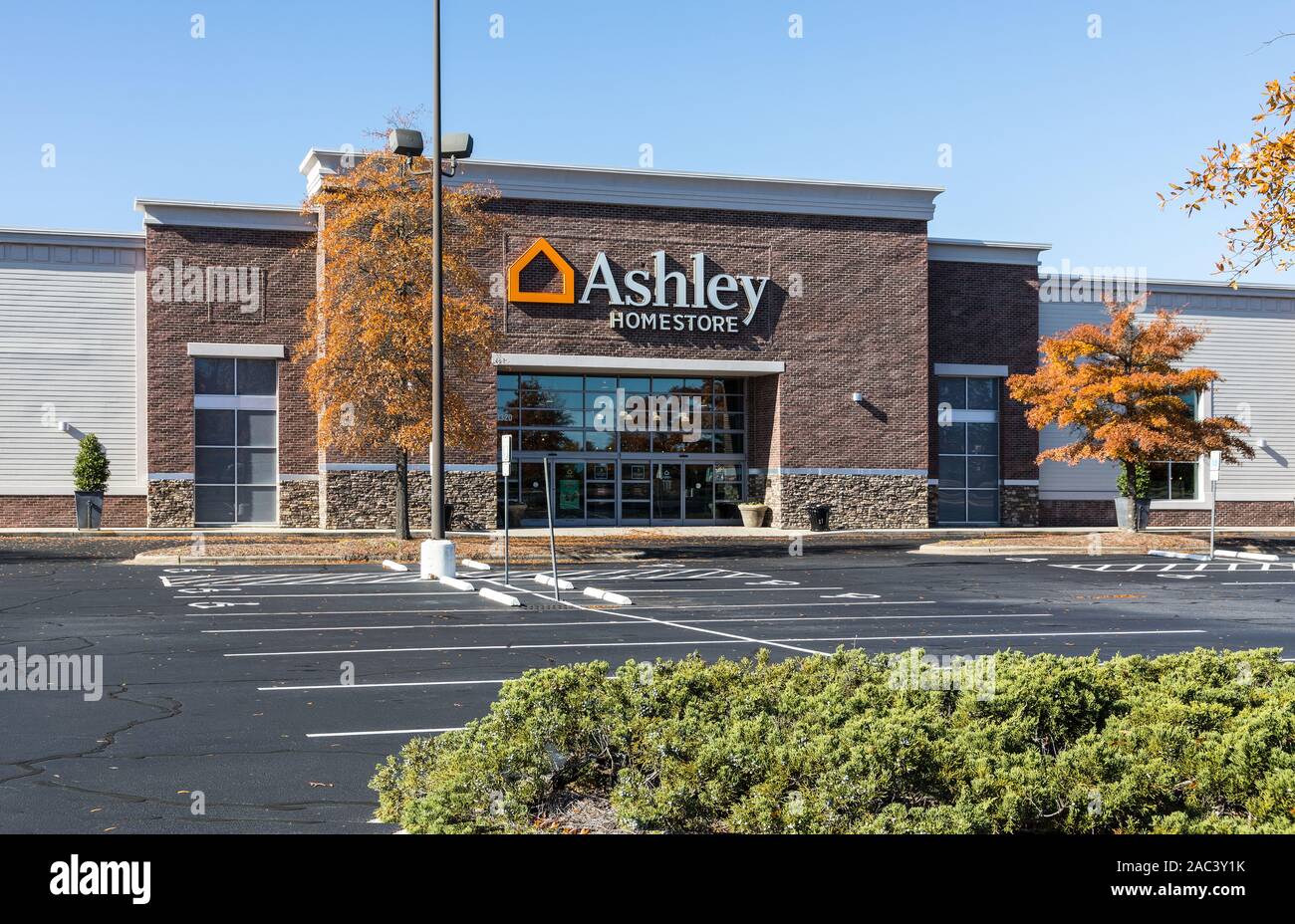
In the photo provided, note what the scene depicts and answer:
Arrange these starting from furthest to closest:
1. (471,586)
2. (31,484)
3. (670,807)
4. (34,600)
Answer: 1. (31,484)
2. (471,586)
3. (34,600)
4. (670,807)

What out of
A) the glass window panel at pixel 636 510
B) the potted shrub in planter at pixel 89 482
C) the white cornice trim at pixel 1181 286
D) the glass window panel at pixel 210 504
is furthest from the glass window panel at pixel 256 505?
the white cornice trim at pixel 1181 286

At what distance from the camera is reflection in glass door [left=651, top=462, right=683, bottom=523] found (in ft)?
123

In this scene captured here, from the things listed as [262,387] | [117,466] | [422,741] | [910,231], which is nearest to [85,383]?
[117,466]

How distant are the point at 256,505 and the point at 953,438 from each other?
20.9 meters

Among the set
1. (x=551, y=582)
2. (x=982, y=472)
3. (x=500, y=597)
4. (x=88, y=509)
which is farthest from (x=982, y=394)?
(x=88, y=509)

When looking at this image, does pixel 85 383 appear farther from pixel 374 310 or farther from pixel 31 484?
pixel 374 310

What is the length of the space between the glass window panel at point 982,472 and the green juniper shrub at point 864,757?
31.9m

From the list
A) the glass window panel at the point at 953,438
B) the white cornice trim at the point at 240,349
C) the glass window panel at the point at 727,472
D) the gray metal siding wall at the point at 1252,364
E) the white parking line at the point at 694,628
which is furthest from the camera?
the gray metal siding wall at the point at 1252,364

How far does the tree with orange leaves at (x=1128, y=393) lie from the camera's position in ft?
102

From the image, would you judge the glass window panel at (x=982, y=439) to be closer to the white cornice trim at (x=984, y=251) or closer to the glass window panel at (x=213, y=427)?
the white cornice trim at (x=984, y=251)

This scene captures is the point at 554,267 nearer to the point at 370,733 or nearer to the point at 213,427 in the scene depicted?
the point at 213,427

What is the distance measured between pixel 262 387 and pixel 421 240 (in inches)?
378

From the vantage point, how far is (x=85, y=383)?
3369 centimetres

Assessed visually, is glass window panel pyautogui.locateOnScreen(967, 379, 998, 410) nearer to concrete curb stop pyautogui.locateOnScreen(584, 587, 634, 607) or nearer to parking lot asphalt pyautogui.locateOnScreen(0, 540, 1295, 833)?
parking lot asphalt pyautogui.locateOnScreen(0, 540, 1295, 833)
